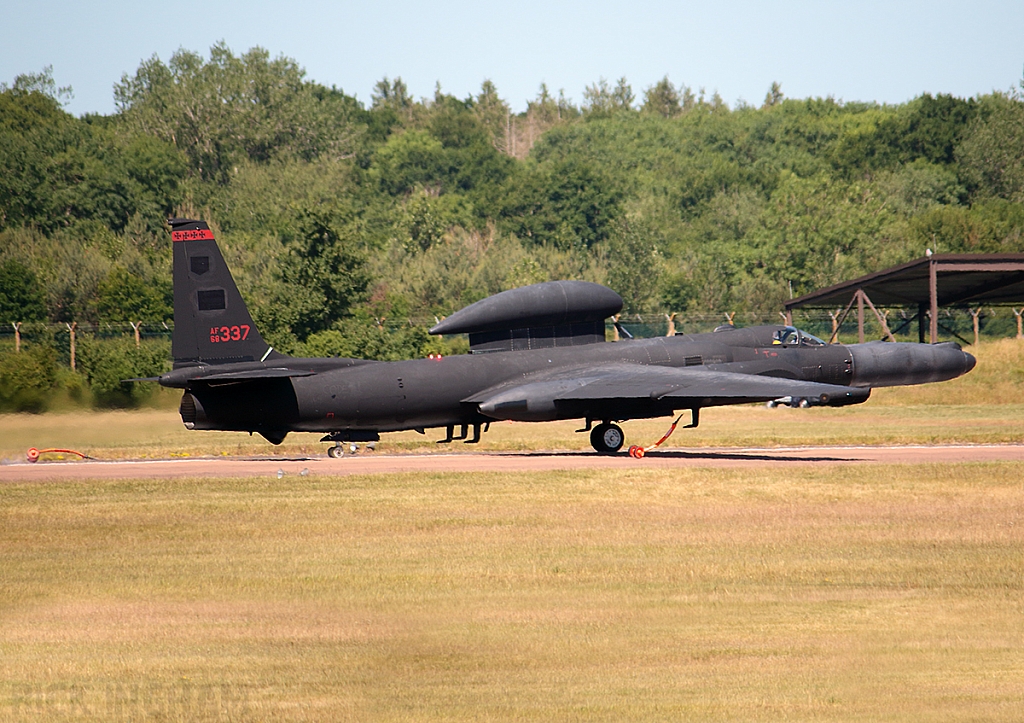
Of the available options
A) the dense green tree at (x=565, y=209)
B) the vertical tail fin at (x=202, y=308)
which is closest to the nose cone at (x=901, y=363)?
the vertical tail fin at (x=202, y=308)

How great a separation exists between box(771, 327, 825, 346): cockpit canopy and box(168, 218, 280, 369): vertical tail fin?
1378cm

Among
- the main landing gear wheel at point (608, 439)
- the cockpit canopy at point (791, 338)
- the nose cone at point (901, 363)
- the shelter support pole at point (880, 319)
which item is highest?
the shelter support pole at point (880, 319)

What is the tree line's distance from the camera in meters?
73.9

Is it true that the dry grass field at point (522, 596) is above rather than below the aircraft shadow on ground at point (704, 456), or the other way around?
below

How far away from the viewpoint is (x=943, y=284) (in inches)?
2122

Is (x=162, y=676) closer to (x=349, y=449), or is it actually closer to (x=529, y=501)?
(x=529, y=501)

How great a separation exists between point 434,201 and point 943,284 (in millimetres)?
87333

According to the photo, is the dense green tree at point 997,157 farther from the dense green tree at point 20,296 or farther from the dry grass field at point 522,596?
the dry grass field at point 522,596

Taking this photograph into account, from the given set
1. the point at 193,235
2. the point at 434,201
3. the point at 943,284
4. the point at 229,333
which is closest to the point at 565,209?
the point at 434,201

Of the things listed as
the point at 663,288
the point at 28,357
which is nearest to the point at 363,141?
the point at 663,288

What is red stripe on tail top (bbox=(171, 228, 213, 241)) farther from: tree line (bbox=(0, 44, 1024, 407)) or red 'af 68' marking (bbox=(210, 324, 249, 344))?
tree line (bbox=(0, 44, 1024, 407))

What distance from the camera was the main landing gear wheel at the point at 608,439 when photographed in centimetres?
3031

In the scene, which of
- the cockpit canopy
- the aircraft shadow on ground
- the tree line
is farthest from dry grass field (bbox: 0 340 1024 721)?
the tree line

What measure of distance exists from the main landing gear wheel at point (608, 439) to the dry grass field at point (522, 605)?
25.2ft
